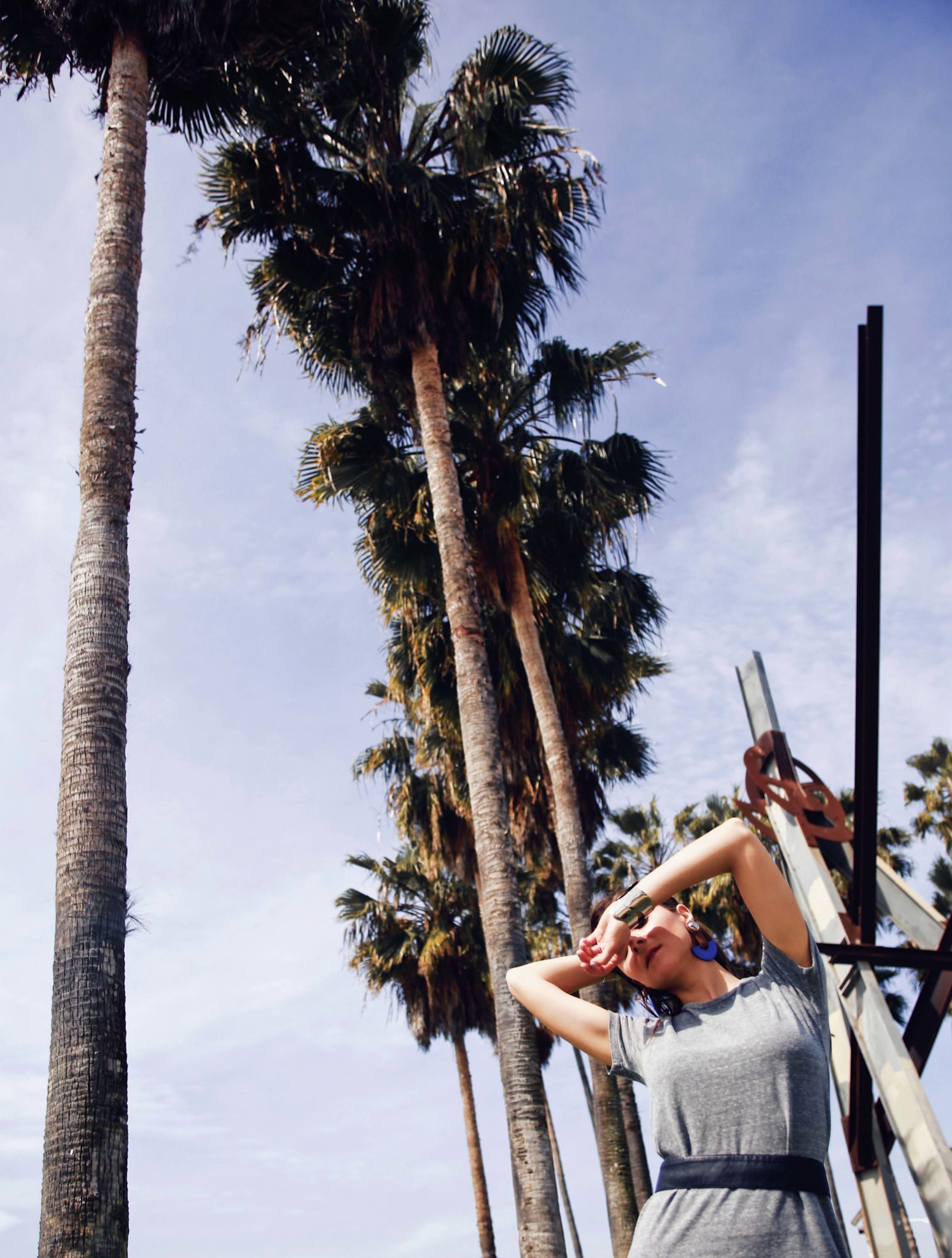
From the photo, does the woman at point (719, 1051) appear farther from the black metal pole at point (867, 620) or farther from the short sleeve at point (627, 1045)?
Result: the black metal pole at point (867, 620)

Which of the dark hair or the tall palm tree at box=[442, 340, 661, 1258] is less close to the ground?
the tall palm tree at box=[442, 340, 661, 1258]

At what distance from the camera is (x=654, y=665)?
726 inches

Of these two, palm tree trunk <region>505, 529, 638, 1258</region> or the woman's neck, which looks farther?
palm tree trunk <region>505, 529, 638, 1258</region>

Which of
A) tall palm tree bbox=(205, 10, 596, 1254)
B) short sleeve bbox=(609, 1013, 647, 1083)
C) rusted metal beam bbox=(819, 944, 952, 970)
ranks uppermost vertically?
tall palm tree bbox=(205, 10, 596, 1254)

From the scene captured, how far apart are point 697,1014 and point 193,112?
9.34 m

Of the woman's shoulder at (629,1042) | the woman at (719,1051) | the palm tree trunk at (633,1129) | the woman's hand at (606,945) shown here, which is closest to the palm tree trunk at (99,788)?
the woman at (719,1051)

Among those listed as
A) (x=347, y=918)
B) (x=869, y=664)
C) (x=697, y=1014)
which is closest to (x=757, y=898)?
(x=697, y=1014)

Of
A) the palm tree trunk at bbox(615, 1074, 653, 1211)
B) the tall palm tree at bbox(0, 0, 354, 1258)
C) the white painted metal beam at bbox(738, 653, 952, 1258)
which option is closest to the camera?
the white painted metal beam at bbox(738, 653, 952, 1258)

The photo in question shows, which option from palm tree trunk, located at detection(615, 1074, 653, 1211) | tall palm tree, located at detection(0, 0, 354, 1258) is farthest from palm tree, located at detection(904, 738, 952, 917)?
tall palm tree, located at detection(0, 0, 354, 1258)

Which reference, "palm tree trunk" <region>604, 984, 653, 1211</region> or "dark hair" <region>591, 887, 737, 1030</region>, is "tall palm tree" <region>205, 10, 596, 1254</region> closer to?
"palm tree trunk" <region>604, 984, 653, 1211</region>

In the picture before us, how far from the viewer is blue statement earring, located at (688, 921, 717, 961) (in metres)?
1.99

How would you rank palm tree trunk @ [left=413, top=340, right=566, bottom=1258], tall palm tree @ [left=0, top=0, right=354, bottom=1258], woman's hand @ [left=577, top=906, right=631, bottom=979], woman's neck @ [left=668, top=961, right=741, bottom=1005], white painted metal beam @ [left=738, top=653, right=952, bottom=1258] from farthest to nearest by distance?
1. palm tree trunk @ [left=413, top=340, right=566, bottom=1258]
2. tall palm tree @ [left=0, top=0, right=354, bottom=1258]
3. white painted metal beam @ [left=738, top=653, right=952, bottom=1258]
4. woman's neck @ [left=668, top=961, right=741, bottom=1005]
5. woman's hand @ [left=577, top=906, right=631, bottom=979]

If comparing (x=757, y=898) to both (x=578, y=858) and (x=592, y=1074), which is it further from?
(x=592, y=1074)

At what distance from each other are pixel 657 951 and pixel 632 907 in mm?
148
